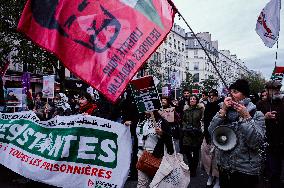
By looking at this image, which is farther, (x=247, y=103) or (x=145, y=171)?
(x=145, y=171)

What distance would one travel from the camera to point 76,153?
5805 millimetres

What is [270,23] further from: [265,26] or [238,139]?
[238,139]

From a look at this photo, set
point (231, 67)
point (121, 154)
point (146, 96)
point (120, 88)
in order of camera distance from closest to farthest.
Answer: point (120, 88)
point (146, 96)
point (121, 154)
point (231, 67)

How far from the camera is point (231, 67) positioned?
Result: 14075 cm

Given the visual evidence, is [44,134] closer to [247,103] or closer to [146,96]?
[146,96]

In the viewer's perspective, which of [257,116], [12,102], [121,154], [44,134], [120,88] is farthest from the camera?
[12,102]

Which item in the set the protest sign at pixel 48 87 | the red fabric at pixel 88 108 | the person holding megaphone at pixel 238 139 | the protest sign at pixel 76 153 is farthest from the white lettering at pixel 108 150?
the protest sign at pixel 48 87

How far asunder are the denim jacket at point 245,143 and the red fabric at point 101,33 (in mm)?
1307

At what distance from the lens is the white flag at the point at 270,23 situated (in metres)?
8.20

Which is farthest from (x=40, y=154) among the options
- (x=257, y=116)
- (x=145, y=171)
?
(x=257, y=116)

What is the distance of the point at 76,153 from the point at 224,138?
2.33 meters

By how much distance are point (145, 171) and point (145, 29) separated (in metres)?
2.44

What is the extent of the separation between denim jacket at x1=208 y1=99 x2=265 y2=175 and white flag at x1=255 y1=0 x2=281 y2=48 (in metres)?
4.25

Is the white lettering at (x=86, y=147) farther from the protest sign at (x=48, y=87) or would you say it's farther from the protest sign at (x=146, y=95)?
the protest sign at (x=48, y=87)
